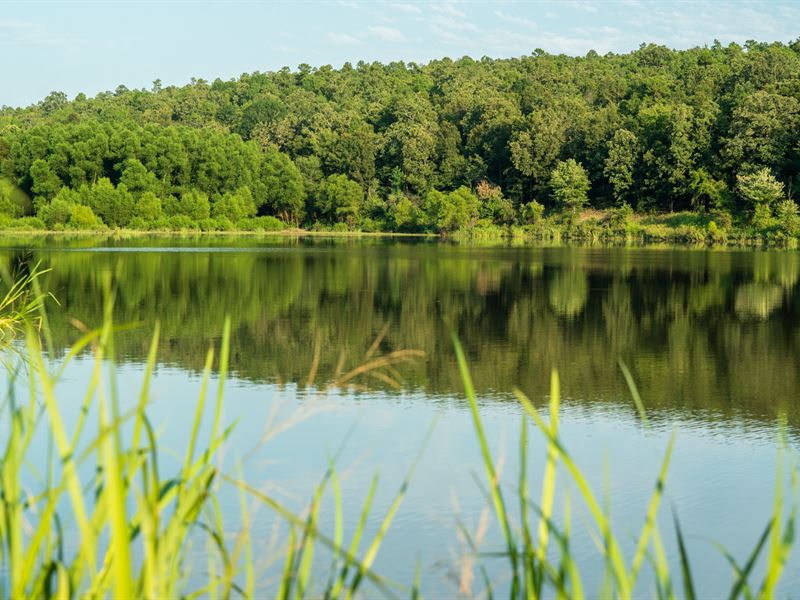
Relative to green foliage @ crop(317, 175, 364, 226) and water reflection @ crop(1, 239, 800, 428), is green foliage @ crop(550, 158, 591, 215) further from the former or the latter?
water reflection @ crop(1, 239, 800, 428)

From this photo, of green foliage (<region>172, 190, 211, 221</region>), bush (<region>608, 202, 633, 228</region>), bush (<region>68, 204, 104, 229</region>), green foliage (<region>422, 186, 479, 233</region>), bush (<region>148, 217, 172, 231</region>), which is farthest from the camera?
green foliage (<region>172, 190, 211, 221</region>)

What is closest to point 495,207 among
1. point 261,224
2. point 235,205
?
point 261,224

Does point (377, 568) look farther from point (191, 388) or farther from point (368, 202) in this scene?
point (368, 202)

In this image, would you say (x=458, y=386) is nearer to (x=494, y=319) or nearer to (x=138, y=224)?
(x=494, y=319)

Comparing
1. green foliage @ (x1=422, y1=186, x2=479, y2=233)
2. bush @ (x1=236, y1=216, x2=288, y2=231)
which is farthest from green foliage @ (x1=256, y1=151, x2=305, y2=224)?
green foliage @ (x1=422, y1=186, x2=479, y2=233)

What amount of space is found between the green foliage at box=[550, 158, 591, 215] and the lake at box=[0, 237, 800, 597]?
132 ft

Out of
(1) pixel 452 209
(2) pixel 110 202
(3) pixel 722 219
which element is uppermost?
(2) pixel 110 202

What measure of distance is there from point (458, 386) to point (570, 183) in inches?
2284

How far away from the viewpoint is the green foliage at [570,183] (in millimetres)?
67250

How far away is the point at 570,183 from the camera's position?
223ft

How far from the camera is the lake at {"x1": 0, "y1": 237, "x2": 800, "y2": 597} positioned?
252 inches

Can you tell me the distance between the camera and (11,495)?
2.52m

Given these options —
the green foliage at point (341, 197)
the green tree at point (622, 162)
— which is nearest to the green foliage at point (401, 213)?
the green foliage at point (341, 197)

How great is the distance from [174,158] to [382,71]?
42.3m
